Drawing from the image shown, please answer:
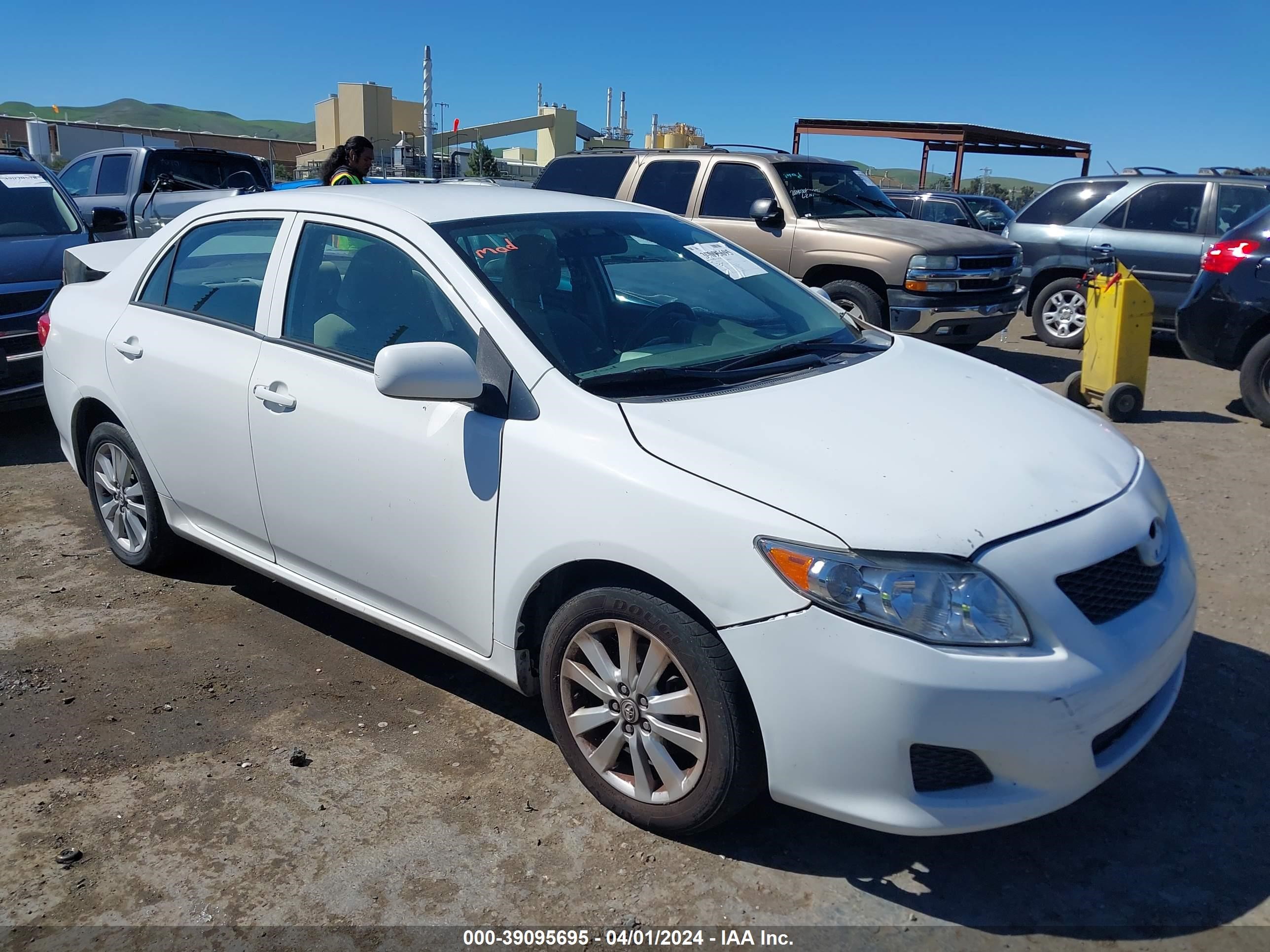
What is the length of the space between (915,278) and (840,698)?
6726mm

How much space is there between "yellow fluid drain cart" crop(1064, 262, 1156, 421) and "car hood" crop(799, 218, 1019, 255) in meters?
1.26

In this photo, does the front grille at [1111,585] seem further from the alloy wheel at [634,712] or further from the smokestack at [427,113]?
the smokestack at [427,113]

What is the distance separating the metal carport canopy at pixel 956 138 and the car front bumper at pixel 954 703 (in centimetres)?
1975

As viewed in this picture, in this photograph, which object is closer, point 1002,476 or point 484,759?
point 1002,476

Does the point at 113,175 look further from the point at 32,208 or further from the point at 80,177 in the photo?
the point at 32,208

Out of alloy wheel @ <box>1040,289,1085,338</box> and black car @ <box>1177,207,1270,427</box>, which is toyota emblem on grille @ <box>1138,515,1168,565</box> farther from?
alloy wheel @ <box>1040,289,1085,338</box>

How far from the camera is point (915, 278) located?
8.49 meters

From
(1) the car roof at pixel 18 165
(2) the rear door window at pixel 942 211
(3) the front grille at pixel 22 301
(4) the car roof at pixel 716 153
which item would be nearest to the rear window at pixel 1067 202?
(4) the car roof at pixel 716 153

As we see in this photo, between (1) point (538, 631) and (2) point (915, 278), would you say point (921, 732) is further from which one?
(2) point (915, 278)

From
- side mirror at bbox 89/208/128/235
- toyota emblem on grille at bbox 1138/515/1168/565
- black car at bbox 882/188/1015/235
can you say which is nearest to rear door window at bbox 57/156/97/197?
side mirror at bbox 89/208/128/235

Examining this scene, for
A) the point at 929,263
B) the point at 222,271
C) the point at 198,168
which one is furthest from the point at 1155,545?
the point at 198,168

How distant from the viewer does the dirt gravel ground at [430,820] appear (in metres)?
2.61

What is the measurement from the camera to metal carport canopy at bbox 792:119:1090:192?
2259 centimetres

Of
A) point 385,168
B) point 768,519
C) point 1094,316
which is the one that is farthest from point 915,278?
point 385,168
